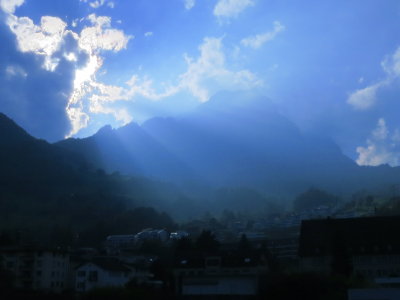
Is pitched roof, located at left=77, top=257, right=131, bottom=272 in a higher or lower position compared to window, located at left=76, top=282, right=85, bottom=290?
higher

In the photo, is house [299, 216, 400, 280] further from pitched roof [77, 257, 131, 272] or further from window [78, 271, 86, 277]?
window [78, 271, 86, 277]

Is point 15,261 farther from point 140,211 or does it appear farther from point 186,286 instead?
point 140,211

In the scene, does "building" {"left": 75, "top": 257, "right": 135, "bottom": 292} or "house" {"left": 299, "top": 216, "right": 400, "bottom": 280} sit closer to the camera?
"house" {"left": 299, "top": 216, "right": 400, "bottom": 280}

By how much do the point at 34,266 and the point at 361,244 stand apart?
39691 mm

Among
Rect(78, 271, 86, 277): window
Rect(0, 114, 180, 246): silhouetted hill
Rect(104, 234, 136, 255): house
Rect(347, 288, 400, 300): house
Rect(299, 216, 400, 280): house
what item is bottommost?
Rect(347, 288, 400, 300): house

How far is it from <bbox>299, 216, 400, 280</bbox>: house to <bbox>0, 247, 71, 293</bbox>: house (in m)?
30.9

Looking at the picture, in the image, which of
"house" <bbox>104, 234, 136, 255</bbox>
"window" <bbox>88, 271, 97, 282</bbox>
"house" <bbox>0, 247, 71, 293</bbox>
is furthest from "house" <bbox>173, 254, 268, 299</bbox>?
"house" <bbox>104, 234, 136, 255</bbox>

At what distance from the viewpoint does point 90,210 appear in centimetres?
16388

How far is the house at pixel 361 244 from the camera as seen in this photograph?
182ft

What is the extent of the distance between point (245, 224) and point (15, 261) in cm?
12575

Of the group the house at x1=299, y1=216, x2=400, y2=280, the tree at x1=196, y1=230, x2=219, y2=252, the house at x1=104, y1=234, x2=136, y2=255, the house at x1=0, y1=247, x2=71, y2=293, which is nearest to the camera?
the house at x1=299, y1=216, x2=400, y2=280

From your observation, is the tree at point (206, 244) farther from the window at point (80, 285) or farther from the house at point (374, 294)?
the house at point (374, 294)

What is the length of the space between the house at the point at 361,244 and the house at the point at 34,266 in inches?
1217

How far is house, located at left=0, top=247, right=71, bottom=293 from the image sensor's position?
2525 inches
